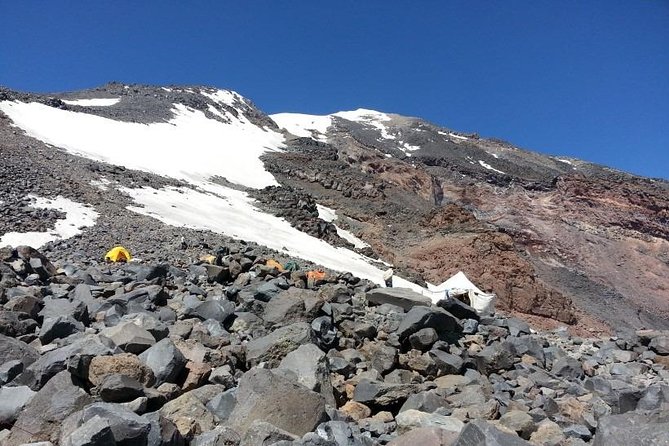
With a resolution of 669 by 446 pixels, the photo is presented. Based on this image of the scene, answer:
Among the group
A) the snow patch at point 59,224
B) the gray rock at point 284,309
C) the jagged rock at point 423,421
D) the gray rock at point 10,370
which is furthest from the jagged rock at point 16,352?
the snow patch at point 59,224

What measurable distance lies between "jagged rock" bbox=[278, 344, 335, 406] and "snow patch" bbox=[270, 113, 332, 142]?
58.1 meters

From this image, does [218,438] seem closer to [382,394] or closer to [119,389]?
[119,389]

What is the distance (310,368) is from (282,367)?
12.7 inches

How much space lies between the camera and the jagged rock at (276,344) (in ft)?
19.3

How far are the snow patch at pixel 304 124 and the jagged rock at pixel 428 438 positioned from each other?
59.9 meters

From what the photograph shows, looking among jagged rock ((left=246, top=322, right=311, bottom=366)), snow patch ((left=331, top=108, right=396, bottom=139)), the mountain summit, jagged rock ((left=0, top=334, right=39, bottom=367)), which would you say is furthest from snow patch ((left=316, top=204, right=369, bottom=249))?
snow patch ((left=331, top=108, right=396, bottom=139))

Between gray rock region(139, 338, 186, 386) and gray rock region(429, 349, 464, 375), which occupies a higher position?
gray rock region(429, 349, 464, 375)

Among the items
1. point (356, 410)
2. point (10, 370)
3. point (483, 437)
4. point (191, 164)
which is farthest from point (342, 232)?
point (483, 437)

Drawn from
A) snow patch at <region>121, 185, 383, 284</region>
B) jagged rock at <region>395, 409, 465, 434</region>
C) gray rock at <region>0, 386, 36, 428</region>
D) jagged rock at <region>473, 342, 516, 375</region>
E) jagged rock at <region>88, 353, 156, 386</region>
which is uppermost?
snow patch at <region>121, 185, 383, 284</region>

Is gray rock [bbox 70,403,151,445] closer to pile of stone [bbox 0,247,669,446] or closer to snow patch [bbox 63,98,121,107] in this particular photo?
pile of stone [bbox 0,247,669,446]

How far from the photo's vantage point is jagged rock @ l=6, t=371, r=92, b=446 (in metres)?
3.67

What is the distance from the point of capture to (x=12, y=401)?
397 cm

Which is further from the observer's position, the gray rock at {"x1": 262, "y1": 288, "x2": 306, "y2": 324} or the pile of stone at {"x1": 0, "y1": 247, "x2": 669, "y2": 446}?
the gray rock at {"x1": 262, "y1": 288, "x2": 306, "y2": 324}

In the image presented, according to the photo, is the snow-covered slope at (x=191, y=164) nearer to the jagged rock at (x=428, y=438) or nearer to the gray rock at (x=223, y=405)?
the gray rock at (x=223, y=405)
